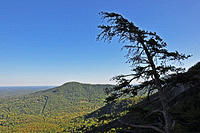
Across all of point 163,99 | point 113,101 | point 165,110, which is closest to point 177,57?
point 163,99

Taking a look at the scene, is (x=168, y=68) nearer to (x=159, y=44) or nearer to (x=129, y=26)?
(x=159, y=44)

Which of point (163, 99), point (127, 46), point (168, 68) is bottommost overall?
point (163, 99)

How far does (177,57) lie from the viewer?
631 centimetres

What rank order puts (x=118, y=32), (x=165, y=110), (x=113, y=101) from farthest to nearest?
(x=113, y=101) → (x=118, y=32) → (x=165, y=110)

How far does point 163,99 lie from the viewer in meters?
6.18

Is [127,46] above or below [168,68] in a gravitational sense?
above

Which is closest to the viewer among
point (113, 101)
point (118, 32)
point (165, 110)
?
point (165, 110)

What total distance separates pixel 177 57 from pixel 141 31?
2194mm

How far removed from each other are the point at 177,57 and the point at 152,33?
171 cm

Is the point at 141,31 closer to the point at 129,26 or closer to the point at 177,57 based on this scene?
the point at 129,26

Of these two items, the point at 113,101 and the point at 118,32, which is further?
the point at 113,101

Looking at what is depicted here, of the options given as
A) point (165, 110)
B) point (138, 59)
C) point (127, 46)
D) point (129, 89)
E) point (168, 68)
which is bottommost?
point (165, 110)

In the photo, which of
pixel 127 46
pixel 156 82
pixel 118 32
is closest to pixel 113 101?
Answer: pixel 156 82

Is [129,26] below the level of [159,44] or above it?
above
